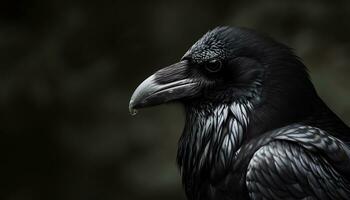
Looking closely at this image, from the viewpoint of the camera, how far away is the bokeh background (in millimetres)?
6918

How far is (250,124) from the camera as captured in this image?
429 centimetres

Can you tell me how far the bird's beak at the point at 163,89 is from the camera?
441 cm

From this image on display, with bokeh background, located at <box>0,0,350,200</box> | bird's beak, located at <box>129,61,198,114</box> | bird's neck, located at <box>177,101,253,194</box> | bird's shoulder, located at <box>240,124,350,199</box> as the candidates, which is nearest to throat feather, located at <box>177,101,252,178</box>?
bird's neck, located at <box>177,101,253,194</box>

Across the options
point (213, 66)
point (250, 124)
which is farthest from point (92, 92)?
point (250, 124)

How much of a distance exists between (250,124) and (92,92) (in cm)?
288

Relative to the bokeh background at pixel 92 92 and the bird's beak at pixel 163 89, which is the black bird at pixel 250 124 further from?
the bokeh background at pixel 92 92

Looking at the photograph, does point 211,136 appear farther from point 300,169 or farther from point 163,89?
point 300,169

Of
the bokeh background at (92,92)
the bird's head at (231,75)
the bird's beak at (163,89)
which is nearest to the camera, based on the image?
the bird's head at (231,75)

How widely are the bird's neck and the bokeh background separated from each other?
2434 mm

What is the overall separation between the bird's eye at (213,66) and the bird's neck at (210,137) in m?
0.17

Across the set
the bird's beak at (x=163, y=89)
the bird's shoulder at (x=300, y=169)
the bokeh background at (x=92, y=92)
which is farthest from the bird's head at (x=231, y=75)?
the bokeh background at (x=92, y=92)

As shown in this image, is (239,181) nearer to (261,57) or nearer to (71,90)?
(261,57)

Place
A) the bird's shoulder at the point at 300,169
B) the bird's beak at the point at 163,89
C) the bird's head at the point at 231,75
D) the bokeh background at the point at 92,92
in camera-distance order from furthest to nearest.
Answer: the bokeh background at the point at 92,92, the bird's beak at the point at 163,89, the bird's head at the point at 231,75, the bird's shoulder at the point at 300,169

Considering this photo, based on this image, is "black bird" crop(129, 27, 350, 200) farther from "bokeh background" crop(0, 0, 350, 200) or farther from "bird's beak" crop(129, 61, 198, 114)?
"bokeh background" crop(0, 0, 350, 200)
